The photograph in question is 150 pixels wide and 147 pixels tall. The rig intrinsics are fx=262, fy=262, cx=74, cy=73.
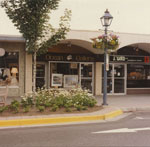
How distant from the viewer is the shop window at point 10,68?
48.9 ft

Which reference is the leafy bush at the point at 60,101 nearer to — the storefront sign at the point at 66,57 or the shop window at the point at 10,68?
the shop window at the point at 10,68

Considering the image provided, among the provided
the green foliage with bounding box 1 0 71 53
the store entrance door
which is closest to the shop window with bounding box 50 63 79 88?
the store entrance door

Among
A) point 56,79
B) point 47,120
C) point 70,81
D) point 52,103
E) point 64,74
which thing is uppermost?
point 64,74

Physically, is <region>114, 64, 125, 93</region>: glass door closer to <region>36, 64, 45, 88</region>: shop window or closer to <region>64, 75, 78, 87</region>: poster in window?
<region>64, 75, 78, 87</region>: poster in window

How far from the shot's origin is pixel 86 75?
17.0 m

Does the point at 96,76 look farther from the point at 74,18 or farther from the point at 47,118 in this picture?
the point at 47,118

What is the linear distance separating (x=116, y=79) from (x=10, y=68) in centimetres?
699

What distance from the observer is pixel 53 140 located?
6.27 meters

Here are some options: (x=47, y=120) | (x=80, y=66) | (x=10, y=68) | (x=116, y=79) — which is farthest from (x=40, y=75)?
(x=47, y=120)

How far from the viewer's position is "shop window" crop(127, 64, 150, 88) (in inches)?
705

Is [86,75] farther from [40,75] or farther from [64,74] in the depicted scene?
[40,75]

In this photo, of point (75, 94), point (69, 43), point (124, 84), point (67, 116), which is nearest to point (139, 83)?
point (124, 84)

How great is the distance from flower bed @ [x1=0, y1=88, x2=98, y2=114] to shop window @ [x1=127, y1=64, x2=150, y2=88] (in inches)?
301

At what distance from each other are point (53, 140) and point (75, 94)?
4702 millimetres
